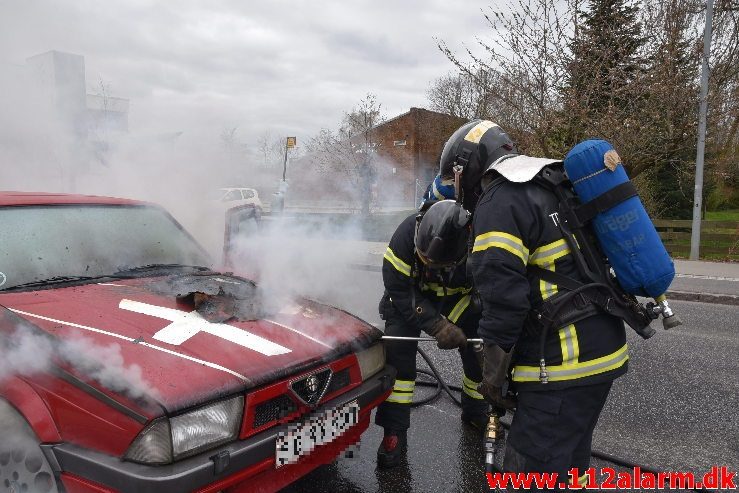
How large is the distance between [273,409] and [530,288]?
1.14 meters

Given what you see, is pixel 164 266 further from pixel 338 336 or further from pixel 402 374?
pixel 402 374

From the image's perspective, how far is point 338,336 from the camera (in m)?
2.59

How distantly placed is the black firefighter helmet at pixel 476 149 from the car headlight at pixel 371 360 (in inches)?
38.6

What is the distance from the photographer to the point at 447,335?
2889 mm

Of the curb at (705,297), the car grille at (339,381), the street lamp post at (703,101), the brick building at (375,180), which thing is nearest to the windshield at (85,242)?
the car grille at (339,381)

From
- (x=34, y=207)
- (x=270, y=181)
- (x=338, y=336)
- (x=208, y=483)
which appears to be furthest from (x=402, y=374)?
(x=270, y=181)

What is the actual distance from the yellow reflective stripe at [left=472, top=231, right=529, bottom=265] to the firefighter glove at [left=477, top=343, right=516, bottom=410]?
38 centimetres

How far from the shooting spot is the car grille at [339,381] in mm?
2402

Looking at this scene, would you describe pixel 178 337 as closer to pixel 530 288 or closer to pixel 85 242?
pixel 85 242

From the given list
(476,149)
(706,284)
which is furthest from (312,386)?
(706,284)

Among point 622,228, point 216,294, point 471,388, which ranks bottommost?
point 471,388

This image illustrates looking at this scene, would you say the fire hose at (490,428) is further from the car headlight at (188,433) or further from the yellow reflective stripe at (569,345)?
the car headlight at (188,433)

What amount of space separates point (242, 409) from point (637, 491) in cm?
221

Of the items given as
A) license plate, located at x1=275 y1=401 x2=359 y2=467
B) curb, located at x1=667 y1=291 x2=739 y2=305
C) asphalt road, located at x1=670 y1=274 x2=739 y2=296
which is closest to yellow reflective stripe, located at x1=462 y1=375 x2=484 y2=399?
license plate, located at x1=275 y1=401 x2=359 y2=467
